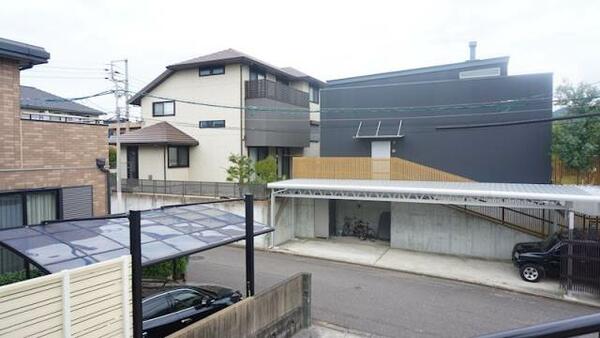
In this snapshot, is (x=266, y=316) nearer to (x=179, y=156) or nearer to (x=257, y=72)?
(x=179, y=156)

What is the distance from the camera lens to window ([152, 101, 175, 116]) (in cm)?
2411

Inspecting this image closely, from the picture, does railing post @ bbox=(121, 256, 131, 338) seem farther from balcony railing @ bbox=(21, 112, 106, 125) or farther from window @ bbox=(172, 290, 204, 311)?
balcony railing @ bbox=(21, 112, 106, 125)

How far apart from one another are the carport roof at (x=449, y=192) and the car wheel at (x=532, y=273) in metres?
1.97

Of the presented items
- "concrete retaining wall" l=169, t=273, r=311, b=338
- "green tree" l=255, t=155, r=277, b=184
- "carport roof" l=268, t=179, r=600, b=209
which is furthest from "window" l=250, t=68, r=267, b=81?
"concrete retaining wall" l=169, t=273, r=311, b=338

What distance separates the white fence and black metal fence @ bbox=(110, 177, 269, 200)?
37.1 ft

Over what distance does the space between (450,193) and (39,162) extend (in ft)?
40.2

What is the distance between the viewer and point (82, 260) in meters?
5.55

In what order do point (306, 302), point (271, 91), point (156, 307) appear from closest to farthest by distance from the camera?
point (156, 307) < point (306, 302) < point (271, 91)

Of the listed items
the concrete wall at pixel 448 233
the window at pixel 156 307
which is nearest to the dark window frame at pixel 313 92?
the concrete wall at pixel 448 233

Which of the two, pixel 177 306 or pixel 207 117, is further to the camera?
pixel 207 117

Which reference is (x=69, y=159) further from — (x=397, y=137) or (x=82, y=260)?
(x=397, y=137)

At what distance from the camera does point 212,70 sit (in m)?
22.5

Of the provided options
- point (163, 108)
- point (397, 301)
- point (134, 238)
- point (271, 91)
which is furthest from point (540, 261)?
point (163, 108)

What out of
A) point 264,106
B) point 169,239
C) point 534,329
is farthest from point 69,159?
point 264,106
